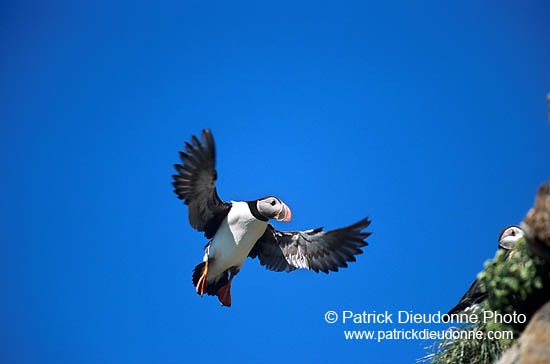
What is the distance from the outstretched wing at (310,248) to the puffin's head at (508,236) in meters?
1.75

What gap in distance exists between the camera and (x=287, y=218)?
22.7ft

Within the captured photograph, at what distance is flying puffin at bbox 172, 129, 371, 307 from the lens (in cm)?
656

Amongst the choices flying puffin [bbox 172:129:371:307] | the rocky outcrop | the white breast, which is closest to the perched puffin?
the rocky outcrop

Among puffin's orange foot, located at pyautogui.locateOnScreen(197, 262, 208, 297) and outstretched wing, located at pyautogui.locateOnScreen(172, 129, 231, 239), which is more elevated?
outstretched wing, located at pyautogui.locateOnScreen(172, 129, 231, 239)

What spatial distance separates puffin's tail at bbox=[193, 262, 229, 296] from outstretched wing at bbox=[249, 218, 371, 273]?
1.76ft

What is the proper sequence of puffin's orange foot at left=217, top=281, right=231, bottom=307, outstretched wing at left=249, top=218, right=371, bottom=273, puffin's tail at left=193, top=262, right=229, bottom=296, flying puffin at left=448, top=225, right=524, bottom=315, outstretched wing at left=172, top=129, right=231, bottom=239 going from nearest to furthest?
1. flying puffin at left=448, top=225, right=524, bottom=315
2. outstretched wing at left=172, top=129, right=231, bottom=239
3. outstretched wing at left=249, top=218, right=371, bottom=273
4. puffin's tail at left=193, top=262, right=229, bottom=296
5. puffin's orange foot at left=217, top=281, right=231, bottom=307

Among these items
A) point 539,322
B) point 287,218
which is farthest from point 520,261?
point 287,218

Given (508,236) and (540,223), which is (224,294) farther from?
(540,223)

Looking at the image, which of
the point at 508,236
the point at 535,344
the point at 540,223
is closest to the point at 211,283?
the point at 508,236

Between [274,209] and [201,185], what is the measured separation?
3.15 ft

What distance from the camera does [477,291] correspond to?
6.43 meters

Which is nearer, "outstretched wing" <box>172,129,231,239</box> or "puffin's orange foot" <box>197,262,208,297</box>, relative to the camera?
"outstretched wing" <box>172,129,231,239</box>

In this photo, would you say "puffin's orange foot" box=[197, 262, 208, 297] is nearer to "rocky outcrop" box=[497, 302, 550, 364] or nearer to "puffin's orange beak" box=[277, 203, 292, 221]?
"puffin's orange beak" box=[277, 203, 292, 221]

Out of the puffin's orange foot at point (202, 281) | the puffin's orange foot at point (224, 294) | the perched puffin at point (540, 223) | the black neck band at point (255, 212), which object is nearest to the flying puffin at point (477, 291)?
the perched puffin at point (540, 223)
